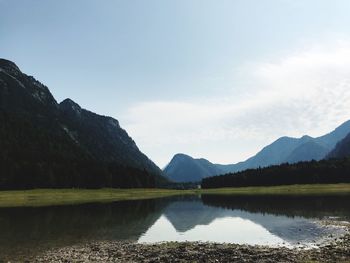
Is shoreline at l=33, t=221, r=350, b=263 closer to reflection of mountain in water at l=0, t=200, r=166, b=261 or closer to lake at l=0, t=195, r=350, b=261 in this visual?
lake at l=0, t=195, r=350, b=261

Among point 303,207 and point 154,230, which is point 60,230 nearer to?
point 154,230

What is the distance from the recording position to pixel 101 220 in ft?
263

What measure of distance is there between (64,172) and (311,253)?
175162mm

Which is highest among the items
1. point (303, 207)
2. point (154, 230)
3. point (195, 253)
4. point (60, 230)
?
point (303, 207)

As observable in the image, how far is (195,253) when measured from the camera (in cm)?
3978

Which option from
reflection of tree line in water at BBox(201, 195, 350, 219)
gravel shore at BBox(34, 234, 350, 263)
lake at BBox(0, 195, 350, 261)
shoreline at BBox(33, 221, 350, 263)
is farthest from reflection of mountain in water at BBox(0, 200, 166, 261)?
reflection of tree line in water at BBox(201, 195, 350, 219)

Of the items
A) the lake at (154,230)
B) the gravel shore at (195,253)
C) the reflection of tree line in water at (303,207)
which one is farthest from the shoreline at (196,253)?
the reflection of tree line in water at (303,207)

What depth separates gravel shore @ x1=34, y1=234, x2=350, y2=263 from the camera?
36.0 m

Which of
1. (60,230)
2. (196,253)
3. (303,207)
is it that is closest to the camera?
(196,253)

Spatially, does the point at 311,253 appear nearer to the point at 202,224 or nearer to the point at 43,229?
the point at 202,224

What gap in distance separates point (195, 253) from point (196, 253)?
104 millimetres

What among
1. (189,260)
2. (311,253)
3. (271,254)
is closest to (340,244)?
(311,253)

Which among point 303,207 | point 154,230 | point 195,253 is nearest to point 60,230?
point 154,230

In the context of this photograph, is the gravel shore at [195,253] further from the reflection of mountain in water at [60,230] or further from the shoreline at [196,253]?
the reflection of mountain in water at [60,230]
